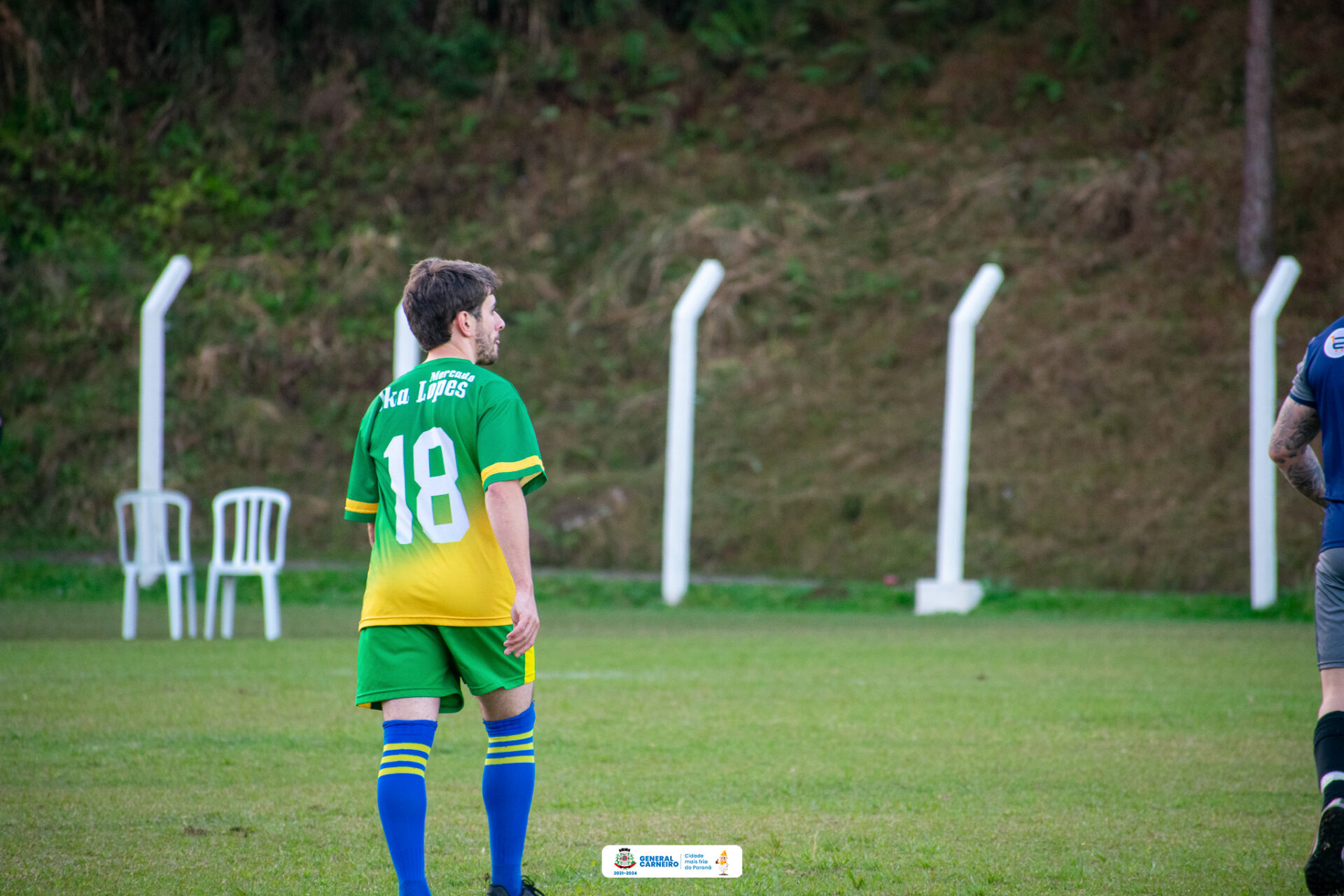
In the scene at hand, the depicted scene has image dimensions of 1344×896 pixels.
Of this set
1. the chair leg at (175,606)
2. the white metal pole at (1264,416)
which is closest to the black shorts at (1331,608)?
the chair leg at (175,606)

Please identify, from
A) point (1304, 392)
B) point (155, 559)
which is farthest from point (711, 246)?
point (1304, 392)

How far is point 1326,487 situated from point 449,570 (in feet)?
7.95

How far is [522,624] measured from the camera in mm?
3500

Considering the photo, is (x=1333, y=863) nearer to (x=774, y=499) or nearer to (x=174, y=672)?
(x=174, y=672)

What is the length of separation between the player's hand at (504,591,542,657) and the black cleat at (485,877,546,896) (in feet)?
1.97

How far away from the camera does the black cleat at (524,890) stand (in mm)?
3594

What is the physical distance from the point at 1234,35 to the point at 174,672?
21.9 meters

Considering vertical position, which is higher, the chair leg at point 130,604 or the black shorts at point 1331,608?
the black shorts at point 1331,608

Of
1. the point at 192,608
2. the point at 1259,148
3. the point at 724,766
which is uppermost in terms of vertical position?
the point at 1259,148

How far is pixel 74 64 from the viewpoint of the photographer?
81.0ft

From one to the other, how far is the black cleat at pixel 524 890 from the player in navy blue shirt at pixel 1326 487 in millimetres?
2071

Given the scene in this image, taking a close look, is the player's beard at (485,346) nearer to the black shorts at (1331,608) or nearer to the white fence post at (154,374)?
the black shorts at (1331,608)

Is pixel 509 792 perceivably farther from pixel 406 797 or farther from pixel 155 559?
pixel 155 559

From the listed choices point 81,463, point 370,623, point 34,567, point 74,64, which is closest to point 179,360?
point 81,463
